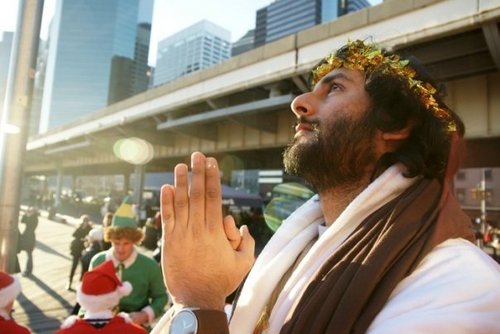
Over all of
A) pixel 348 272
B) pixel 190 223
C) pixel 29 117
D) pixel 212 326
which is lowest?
pixel 212 326

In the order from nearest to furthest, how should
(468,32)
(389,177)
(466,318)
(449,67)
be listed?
(466,318), (389,177), (468,32), (449,67)

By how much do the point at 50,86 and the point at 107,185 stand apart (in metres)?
37.7

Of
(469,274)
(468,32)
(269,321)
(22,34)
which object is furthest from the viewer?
(468,32)

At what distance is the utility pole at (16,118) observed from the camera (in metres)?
4.01

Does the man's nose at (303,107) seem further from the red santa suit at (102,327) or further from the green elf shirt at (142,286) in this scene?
the green elf shirt at (142,286)

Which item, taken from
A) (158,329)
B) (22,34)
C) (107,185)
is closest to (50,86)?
(107,185)

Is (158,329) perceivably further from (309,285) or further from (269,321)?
(309,285)

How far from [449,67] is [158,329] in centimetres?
779

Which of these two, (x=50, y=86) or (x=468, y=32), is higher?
(x=50, y=86)

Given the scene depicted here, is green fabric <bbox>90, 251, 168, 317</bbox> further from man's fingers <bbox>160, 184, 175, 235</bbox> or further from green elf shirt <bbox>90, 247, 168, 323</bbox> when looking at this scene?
man's fingers <bbox>160, 184, 175, 235</bbox>

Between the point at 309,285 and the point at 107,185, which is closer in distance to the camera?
the point at 309,285

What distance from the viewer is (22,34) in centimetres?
412

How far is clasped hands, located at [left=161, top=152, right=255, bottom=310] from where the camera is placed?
1132 mm

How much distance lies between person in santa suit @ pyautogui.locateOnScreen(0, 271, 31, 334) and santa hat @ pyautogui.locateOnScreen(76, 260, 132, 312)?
459 mm
